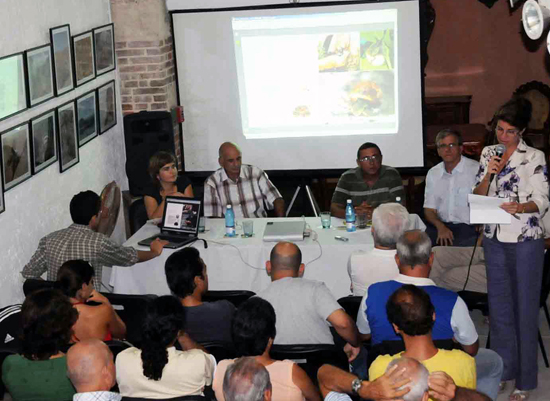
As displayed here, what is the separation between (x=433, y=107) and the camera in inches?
387

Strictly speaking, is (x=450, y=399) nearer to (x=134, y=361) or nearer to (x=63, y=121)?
(x=134, y=361)

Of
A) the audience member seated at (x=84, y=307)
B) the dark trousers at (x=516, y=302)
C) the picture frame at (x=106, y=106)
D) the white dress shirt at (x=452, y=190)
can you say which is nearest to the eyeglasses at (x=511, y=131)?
the dark trousers at (x=516, y=302)

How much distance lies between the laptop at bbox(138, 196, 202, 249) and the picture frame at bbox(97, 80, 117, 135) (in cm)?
170

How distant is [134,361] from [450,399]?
1.29 metres

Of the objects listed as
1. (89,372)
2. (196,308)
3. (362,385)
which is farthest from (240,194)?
(362,385)

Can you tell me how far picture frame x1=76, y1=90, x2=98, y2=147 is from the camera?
251 inches

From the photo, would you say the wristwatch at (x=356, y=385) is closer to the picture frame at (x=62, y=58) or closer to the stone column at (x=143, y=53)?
the picture frame at (x=62, y=58)

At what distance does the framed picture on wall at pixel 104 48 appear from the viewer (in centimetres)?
680

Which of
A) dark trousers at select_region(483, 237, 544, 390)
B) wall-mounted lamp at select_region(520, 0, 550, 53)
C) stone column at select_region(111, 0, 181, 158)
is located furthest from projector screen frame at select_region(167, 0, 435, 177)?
dark trousers at select_region(483, 237, 544, 390)

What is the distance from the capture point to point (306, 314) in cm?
375

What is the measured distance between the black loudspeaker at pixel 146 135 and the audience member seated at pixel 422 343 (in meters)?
4.34

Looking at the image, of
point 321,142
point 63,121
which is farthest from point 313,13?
point 63,121

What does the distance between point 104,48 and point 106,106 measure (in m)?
0.52

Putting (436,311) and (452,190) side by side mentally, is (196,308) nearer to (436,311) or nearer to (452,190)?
(436,311)
